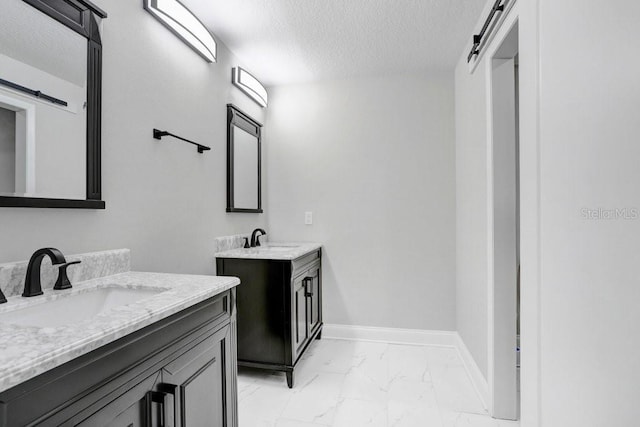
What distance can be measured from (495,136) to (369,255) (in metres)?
1.52

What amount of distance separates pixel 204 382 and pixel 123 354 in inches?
15.7

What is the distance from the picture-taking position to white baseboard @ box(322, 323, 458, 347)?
2.88 metres

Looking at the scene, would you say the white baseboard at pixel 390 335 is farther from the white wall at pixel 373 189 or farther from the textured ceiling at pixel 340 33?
the textured ceiling at pixel 340 33

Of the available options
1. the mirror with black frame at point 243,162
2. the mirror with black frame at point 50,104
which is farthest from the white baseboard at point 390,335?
the mirror with black frame at point 50,104

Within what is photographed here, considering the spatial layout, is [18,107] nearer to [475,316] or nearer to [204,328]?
[204,328]

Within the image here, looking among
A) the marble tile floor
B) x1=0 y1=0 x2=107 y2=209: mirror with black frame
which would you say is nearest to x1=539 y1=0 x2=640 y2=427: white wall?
the marble tile floor

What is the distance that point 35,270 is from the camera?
3.43 ft

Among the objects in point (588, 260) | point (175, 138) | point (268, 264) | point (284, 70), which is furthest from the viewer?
point (284, 70)

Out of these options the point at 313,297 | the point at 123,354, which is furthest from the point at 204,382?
the point at 313,297

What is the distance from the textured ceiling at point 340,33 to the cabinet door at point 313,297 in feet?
5.62

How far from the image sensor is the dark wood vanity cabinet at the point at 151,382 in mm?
628

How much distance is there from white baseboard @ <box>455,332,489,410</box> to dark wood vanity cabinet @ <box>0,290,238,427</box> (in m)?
1.50

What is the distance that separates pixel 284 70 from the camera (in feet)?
9.46

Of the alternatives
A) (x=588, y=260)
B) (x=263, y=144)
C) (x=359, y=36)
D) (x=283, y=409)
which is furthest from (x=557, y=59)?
(x=263, y=144)
